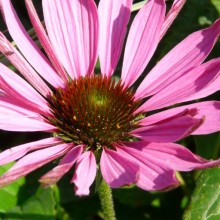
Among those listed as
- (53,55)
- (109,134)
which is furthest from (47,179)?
(53,55)

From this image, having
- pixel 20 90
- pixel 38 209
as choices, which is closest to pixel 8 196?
pixel 38 209

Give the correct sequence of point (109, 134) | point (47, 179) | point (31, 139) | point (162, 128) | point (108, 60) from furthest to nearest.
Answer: point (31, 139), point (108, 60), point (109, 134), point (162, 128), point (47, 179)

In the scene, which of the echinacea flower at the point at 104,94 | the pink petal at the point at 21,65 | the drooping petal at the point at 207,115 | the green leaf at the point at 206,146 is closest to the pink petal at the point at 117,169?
the echinacea flower at the point at 104,94

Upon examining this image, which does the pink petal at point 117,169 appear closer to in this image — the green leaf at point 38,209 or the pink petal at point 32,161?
the pink petal at point 32,161

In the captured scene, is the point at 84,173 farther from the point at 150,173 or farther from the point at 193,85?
the point at 193,85

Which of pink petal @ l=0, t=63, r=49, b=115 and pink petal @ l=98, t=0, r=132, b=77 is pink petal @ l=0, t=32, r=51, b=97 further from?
pink petal @ l=98, t=0, r=132, b=77

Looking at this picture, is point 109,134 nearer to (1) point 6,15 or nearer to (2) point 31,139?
(1) point 6,15
